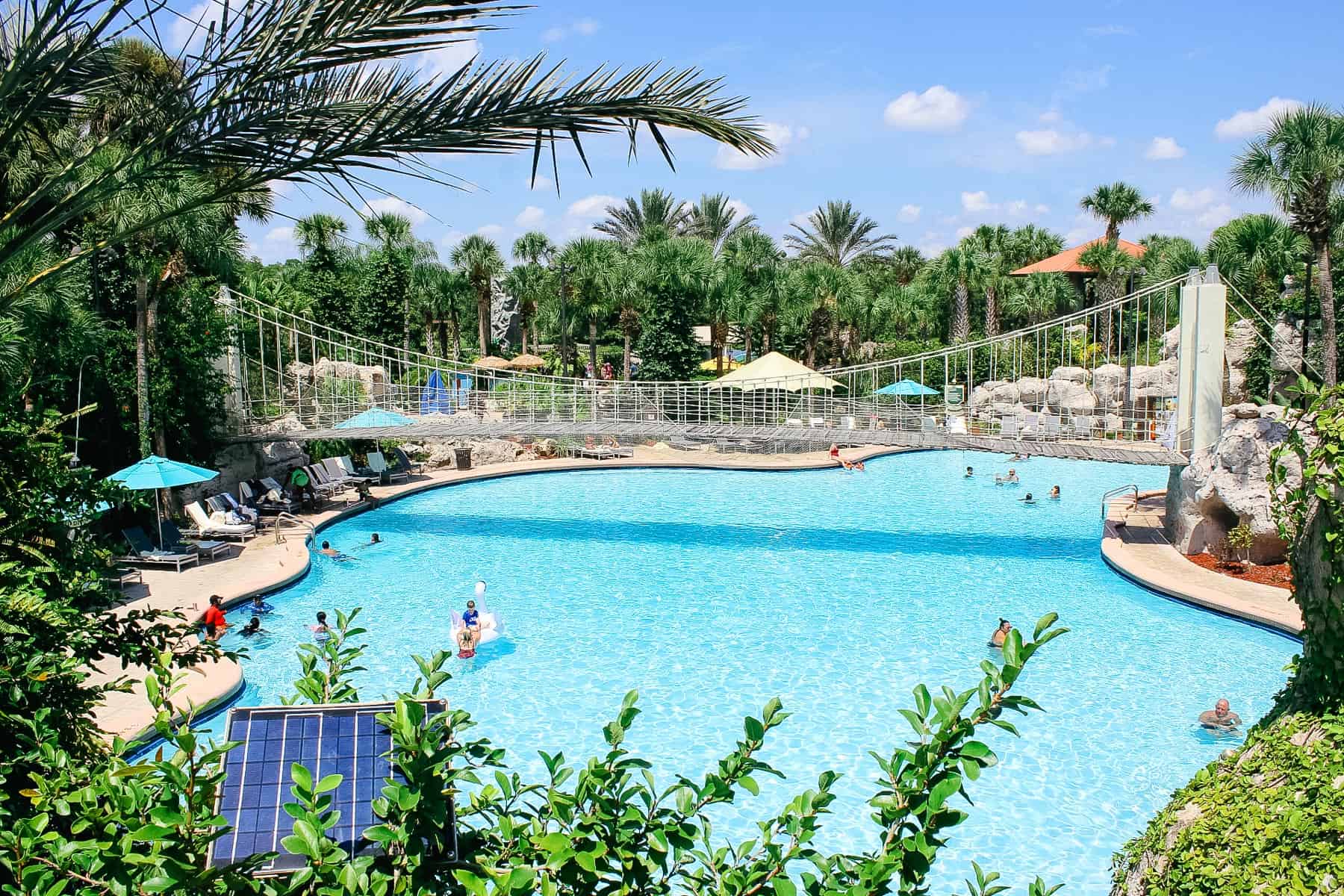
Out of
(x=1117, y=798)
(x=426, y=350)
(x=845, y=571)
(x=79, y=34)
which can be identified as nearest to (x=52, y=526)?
(x=79, y=34)

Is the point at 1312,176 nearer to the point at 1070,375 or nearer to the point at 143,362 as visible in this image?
the point at 1070,375

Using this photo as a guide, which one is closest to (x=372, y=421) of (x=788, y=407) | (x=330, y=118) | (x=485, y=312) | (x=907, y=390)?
(x=788, y=407)

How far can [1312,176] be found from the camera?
786 inches

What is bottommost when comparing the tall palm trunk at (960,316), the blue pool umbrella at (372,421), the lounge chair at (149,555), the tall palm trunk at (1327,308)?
the lounge chair at (149,555)

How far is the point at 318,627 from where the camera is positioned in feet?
42.8

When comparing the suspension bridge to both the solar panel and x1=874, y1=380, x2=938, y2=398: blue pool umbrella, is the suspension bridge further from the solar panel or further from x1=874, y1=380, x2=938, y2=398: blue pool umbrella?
the solar panel

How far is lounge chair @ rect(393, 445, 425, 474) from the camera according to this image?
2548 cm

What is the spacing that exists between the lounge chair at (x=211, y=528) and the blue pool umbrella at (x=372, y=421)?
3794 mm

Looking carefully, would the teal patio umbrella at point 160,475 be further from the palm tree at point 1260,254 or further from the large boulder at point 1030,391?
the palm tree at point 1260,254

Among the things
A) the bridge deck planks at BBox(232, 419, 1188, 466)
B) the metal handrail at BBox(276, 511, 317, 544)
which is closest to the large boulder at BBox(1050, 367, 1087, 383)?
the bridge deck planks at BBox(232, 419, 1188, 466)

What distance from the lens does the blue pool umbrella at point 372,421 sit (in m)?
21.6

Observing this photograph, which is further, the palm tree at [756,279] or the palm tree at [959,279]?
the palm tree at [959,279]

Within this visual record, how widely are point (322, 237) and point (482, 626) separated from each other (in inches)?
1336

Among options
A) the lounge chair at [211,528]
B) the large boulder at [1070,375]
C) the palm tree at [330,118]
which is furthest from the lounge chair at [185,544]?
the large boulder at [1070,375]
